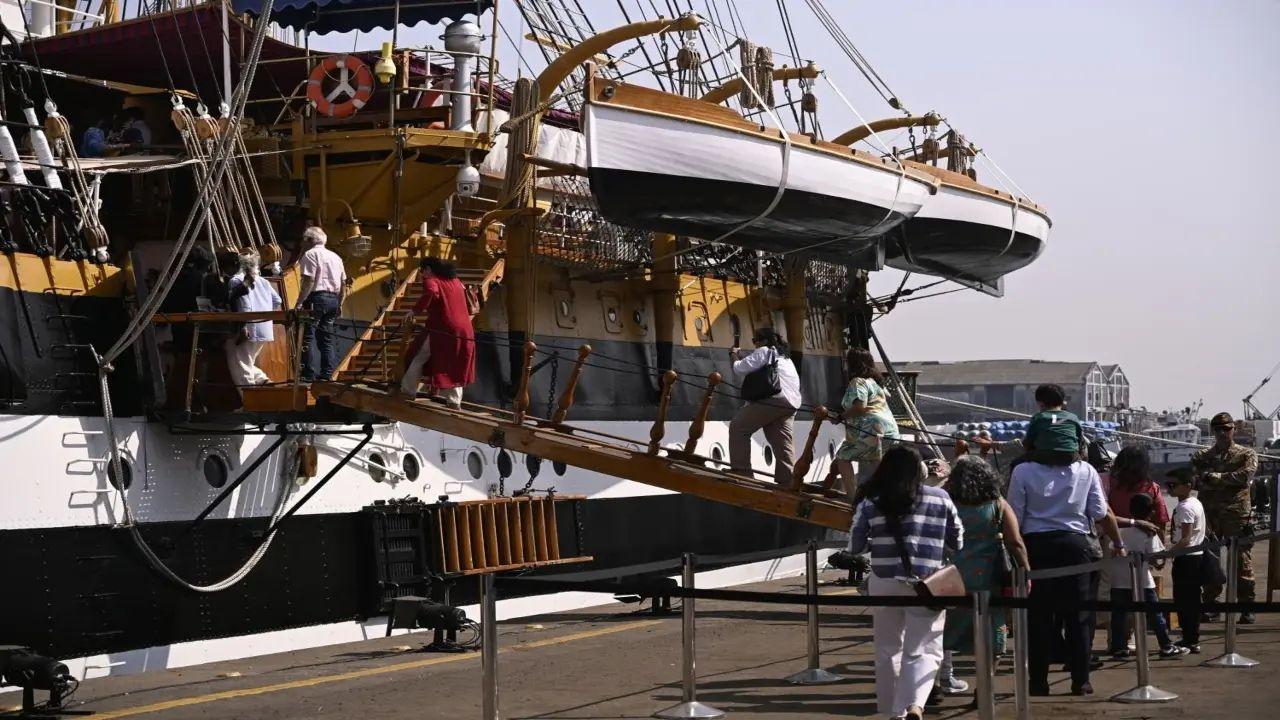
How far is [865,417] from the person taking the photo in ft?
Answer: 43.4

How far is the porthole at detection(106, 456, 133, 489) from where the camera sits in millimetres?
12539

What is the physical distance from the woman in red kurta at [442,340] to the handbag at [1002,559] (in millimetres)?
5047

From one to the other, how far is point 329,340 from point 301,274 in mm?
650

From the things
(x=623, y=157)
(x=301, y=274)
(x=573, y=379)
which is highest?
(x=623, y=157)

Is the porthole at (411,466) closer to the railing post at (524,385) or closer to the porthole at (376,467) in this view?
the porthole at (376,467)

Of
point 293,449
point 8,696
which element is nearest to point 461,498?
point 293,449

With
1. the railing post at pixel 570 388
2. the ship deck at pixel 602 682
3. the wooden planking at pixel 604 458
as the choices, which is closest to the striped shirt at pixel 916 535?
the ship deck at pixel 602 682

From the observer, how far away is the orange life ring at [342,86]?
1619 cm

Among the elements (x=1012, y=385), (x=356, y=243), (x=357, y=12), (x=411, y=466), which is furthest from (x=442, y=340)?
(x=1012, y=385)

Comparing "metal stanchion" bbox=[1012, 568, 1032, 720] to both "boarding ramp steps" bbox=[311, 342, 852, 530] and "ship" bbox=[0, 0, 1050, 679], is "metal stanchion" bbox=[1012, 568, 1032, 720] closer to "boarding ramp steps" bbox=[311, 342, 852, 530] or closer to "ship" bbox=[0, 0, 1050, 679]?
"ship" bbox=[0, 0, 1050, 679]

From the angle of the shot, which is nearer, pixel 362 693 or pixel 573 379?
pixel 362 693

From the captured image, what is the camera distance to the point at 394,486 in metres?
15.5

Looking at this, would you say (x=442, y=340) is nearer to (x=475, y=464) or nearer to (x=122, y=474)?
(x=122, y=474)

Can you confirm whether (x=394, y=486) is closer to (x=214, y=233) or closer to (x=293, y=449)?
(x=293, y=449)
